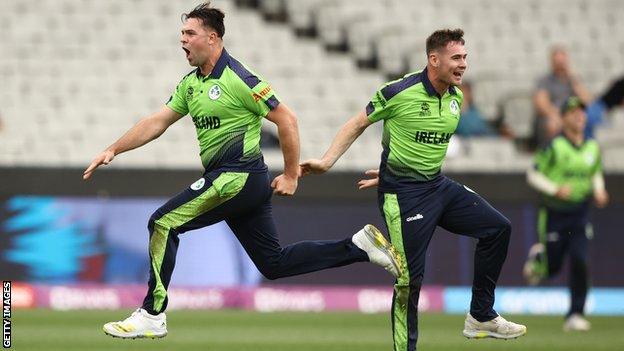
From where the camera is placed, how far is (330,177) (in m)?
16.4

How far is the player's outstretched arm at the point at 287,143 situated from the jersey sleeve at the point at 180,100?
66cm

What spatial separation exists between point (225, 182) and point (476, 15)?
12.2 meters

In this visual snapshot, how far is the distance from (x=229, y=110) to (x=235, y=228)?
92 centimetres

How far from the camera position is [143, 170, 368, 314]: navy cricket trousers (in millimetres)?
9500

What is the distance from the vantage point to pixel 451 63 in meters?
9.62

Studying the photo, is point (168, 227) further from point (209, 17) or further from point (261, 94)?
point (209, 17)

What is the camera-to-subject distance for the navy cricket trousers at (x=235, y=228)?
950cm

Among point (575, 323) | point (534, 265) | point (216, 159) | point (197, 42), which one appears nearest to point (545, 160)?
point (534, 265)

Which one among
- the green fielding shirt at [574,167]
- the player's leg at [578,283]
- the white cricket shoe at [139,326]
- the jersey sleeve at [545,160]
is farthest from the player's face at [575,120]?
the white cricket shoe at [139,326]

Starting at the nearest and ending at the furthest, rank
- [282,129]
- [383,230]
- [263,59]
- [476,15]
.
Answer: [282,129] → [383,230] → [263,59] → [476,15]

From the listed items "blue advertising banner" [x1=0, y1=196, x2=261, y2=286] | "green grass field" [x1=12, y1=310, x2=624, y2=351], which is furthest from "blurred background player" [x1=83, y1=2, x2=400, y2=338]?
"blue advertising banner" [x1=0, y1=196, x2=261, y2=286]

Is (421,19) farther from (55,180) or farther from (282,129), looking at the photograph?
(282,129)

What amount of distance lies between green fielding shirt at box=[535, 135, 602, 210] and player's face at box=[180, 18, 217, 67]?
526 centimetres

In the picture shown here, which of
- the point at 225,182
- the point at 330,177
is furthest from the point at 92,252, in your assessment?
the point at 225,182
